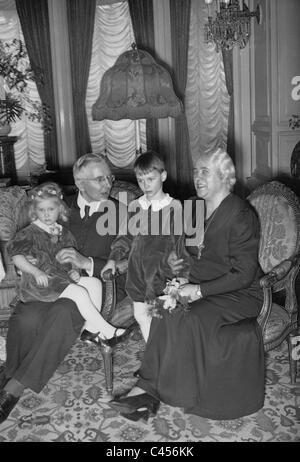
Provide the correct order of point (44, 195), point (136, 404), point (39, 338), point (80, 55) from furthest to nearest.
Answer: point (80, 55)
point (44, 195)
point (39, 338)
point (136, 404)

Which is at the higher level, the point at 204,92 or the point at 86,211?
the point at 204,92

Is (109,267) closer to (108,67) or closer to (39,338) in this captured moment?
(39,338)

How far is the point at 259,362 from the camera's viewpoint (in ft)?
8.99

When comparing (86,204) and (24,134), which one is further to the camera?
(24,134)

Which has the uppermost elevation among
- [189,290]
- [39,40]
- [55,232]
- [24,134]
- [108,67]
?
[39,40]

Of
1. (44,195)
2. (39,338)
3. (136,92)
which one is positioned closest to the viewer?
(39,338)

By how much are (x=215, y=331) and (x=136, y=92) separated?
1987 mm

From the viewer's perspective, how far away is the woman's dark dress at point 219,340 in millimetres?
2680

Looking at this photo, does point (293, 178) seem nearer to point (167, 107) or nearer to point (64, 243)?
point (167, 107)

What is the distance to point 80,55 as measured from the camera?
288 inches

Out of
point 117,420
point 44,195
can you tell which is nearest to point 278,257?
point 117,420

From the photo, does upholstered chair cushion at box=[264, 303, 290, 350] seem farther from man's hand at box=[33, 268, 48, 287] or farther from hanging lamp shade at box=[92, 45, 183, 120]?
hanging lamp shade at box=[92, 45, 183, 120]

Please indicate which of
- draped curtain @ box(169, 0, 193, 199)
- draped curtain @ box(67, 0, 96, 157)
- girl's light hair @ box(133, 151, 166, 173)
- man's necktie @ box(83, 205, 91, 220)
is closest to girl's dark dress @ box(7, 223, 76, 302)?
man's necktie @ box(83, 205, 91, 220)

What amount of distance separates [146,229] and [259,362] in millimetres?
958
